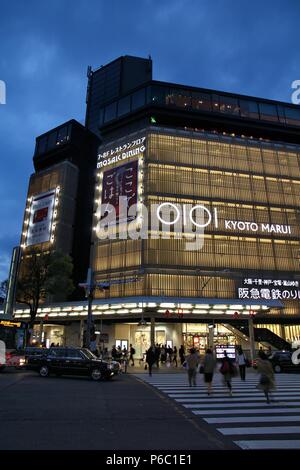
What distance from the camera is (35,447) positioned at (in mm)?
6387

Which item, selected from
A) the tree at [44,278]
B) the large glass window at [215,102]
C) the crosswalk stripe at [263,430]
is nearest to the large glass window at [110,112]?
the large glass window at [215,102]

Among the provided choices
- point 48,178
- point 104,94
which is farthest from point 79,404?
point 104,94

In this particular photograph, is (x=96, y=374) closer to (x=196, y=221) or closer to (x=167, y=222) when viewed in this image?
(x=167, y=222)

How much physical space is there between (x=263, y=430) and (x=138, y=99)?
59722mm

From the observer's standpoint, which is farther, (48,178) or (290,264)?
(48,178)

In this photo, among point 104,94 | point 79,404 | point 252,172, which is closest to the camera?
point 79,404

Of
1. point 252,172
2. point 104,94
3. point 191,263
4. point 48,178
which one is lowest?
point 191,263

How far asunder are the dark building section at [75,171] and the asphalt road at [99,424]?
55.7 metres

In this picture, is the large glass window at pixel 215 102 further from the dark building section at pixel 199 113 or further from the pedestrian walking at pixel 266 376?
the pedestrian walking at pixel 266 376

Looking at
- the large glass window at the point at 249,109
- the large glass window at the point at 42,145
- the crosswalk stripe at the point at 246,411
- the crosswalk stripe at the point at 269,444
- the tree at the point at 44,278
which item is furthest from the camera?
the large glass window at the point at 42,145

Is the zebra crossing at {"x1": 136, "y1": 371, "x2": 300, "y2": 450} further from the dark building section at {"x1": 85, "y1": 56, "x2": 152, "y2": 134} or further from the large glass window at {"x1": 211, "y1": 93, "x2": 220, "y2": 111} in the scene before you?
the dark building section at {"x1": 85, "y1": 56, "x2": 152, "y2": 134}

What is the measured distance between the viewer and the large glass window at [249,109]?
61625 millimetres

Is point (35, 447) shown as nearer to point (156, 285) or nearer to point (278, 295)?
point (156, 285)

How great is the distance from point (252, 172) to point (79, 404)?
5068 cm
